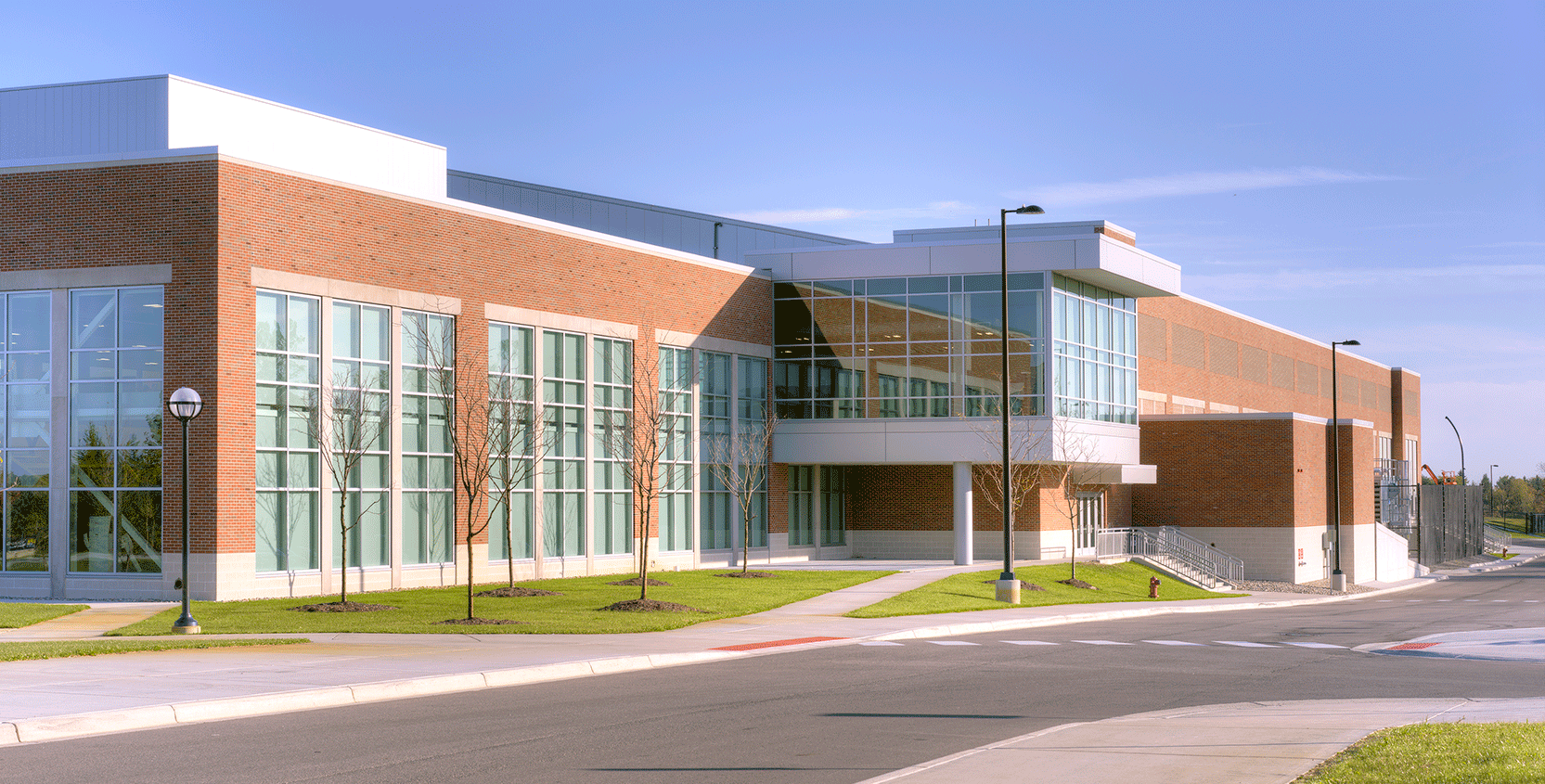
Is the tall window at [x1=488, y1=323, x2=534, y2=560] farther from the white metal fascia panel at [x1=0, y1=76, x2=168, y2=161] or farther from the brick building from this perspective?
the white metal fascia panel at [x1=0, y1=76, x2=168, y2=161]

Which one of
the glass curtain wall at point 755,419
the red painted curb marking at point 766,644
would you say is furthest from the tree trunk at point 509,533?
the glass curtain wall at point 755,419

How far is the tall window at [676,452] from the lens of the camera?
4131cm

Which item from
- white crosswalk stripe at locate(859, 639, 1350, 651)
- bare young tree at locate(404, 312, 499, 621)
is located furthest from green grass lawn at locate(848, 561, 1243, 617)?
bare young tree at locate(404, 312, 499, 621)

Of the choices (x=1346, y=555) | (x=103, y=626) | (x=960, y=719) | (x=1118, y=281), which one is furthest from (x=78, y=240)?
(x=1346, y=555)

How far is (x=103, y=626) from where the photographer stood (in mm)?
23812

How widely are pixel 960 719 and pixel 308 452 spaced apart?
20.6m

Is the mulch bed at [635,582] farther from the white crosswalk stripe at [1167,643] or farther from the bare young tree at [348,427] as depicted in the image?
the white crosswalk stripe at [1167,643]

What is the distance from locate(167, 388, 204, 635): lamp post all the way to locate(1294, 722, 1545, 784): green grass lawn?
60.0ft

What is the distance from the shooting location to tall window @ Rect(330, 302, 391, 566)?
31141 mm

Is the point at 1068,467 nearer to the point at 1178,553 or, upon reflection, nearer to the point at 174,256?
the point at 1178,553

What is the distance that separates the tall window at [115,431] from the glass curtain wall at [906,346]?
2177 cm

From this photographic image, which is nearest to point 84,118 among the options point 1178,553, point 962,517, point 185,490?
point 185,490

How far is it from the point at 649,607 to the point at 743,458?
17181 mm

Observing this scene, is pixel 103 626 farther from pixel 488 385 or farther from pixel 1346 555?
pixel 1346 555
